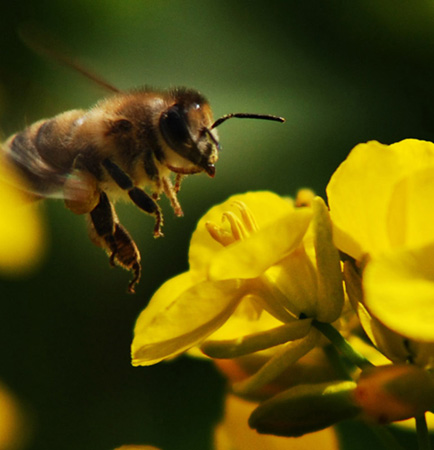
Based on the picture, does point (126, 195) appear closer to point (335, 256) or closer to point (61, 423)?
point (335, 256)

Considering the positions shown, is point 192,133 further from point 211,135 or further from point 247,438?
point 247,438

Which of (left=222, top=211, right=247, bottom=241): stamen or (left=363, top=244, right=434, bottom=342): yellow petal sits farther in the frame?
(left=222, top=211, right=247, bottom=241): stamen

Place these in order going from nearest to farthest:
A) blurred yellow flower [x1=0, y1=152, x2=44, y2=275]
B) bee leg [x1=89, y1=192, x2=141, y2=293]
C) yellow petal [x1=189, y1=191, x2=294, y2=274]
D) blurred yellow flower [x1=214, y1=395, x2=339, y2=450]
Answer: blurred yellow flower [x1=214, y1=395, x2=339, y2=450]
yellow petal [x1=189, y1=191, x2=294, y2=274]
bee leg [x1=89, y1=192, x2=141, y2=293]
blurred yellow flower [x1=0, y1=152, x2=44, y2=275]

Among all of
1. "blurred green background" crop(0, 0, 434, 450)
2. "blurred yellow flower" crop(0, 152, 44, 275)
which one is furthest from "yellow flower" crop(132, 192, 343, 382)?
"blurred yellow flower" crop(0, 152, 44, 275)

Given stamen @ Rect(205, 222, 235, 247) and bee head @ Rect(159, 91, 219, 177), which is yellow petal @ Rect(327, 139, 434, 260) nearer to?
stamen @ Rect(205, 222, 235, 247)

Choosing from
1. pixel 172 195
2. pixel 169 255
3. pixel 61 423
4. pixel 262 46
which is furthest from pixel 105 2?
pixel 172 195

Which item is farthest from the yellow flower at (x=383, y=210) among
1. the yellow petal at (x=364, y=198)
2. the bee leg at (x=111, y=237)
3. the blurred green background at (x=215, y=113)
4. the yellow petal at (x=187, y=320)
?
the blurred green background at (x=215, y=113)

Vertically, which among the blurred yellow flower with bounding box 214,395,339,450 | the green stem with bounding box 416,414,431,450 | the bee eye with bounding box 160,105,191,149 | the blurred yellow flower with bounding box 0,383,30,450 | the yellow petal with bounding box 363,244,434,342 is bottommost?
the blurred yellow flower with bounding box 0,383,30,450

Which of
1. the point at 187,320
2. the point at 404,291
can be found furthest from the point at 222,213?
the point at 404,291
